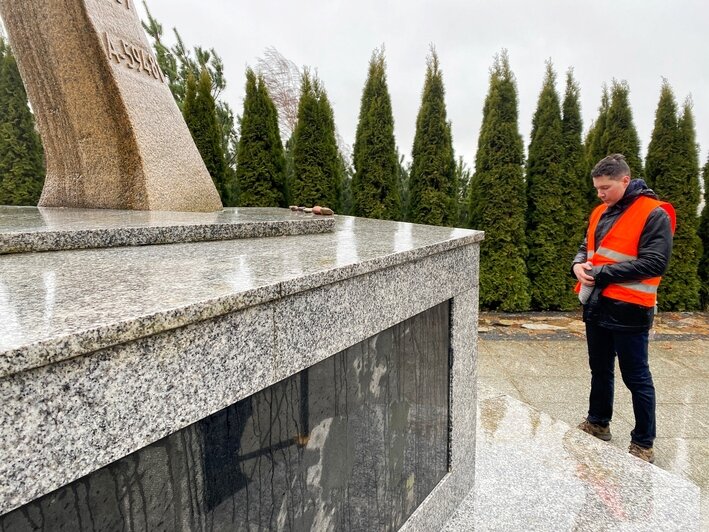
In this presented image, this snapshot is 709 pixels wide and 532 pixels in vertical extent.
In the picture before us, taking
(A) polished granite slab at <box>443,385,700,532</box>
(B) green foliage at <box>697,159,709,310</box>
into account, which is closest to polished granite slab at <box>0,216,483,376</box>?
(A) polished granite slab at <box>443,385,700,532</box>

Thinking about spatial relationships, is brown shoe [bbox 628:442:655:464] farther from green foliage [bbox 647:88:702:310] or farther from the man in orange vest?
green foliage [bbox 647:88:702:310]

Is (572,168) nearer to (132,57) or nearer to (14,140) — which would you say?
(132,57)

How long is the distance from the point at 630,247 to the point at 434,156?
488 cm

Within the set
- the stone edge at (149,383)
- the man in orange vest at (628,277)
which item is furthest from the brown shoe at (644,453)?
the stone edge at (149,383)

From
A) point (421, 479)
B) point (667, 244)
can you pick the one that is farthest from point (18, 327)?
point (667, 244)

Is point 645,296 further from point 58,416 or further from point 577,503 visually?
point 58,416

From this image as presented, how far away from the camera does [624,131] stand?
7.52 m

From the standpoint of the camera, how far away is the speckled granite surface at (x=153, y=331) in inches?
29.5

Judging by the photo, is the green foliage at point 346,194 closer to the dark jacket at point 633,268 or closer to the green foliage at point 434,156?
the green foliage at point 434,156

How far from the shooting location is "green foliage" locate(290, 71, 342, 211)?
7180 mm

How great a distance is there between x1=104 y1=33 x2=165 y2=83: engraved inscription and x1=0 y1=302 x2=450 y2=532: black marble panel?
2.84 metres

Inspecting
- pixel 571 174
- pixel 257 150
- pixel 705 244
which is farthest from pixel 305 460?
pixel 705 244

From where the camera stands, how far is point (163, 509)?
3.41 ft

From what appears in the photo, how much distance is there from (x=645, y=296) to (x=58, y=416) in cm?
306
